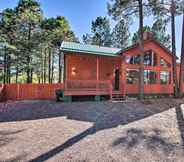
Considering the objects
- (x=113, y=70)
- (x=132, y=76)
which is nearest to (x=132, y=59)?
(x=132, y=76)

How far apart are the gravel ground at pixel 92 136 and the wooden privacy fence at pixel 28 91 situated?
19.6 ft

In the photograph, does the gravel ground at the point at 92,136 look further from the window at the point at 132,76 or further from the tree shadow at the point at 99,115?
Answer: the window at the point at 132,76

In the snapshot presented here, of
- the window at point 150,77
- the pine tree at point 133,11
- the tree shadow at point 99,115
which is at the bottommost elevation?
the tree shadow at point 99,115

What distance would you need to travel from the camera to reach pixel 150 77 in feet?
51.9

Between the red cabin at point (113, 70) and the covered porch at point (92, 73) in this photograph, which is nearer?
the covered porch at point (92, 73)

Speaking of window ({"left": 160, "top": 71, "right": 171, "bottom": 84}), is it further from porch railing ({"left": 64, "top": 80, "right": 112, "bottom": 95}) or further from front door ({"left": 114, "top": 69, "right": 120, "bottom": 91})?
porch railing ({"left": 64, "top": 80, "right": 112, "bottom": 95})

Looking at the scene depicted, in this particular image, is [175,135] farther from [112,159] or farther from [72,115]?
[72,115]

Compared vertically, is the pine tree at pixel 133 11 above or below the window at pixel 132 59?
above

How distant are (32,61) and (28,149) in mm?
19806

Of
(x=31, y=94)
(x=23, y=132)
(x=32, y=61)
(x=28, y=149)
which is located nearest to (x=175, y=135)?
(x=28, y=149)

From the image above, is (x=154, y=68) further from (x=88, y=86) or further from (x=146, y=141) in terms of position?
(x=146, y=141)

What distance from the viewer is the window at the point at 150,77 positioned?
613 inches

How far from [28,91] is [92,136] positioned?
10.5 m

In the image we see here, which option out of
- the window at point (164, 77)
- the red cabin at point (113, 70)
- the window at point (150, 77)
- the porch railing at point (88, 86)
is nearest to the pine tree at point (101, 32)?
the red cabin at point (113, 70)
